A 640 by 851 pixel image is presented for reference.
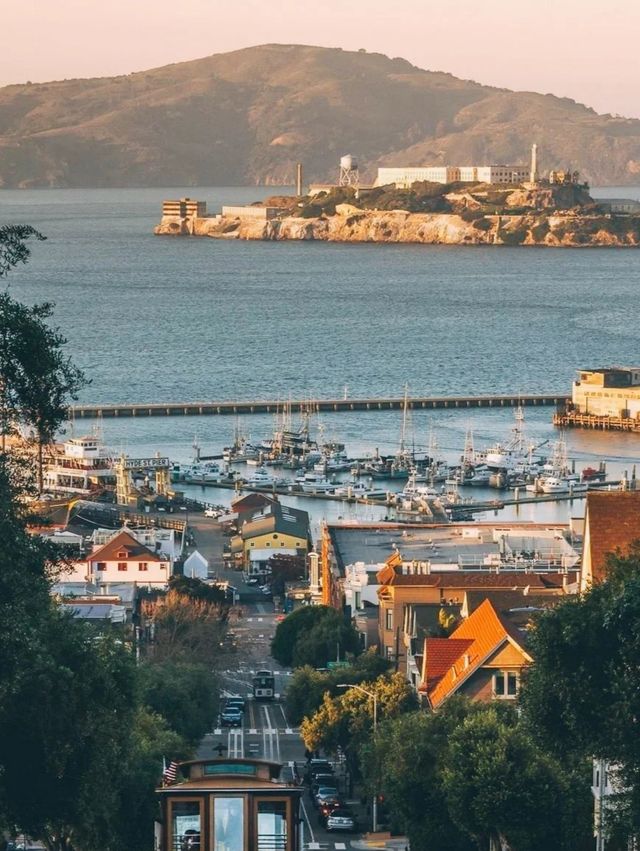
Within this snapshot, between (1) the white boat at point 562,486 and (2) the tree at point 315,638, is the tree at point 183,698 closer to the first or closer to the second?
(2) the tree at point 315,638

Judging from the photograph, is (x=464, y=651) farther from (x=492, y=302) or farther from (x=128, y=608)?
(x=492, y=302)

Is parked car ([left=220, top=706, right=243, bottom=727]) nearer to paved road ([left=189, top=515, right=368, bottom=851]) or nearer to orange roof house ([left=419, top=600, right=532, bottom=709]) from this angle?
paved road ([left=189, top=515, right=368, bottom=851])

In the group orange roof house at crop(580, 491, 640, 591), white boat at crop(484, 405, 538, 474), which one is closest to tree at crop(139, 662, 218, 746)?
orange roof house at crop(580, 491, 640, 591)

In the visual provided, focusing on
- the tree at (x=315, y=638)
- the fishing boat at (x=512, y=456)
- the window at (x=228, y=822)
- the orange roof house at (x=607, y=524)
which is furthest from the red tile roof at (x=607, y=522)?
the fishing boat at (x=512, y=456)

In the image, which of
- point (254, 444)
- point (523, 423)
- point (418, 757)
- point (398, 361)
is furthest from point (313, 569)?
point (398, 361)

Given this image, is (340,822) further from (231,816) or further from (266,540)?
(266,540)
